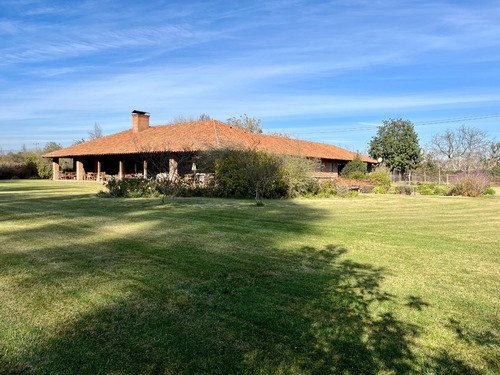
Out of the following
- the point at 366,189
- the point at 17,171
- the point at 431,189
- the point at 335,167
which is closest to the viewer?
the point at 366,189

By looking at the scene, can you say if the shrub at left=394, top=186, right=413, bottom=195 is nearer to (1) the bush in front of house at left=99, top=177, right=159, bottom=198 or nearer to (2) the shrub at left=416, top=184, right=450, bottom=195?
(2) the shrub at left=416, top=184, right=450, bottom=195

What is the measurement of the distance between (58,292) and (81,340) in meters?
1.27

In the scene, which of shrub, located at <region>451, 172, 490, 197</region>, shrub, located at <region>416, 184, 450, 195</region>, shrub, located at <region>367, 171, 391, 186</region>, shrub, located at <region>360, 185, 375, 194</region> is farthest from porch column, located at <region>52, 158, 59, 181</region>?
shrub, located at <region>451, 172, 490, 197</region>

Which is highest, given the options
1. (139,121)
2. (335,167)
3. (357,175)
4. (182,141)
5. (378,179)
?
(139,121)

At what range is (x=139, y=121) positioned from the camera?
35031 millimetres

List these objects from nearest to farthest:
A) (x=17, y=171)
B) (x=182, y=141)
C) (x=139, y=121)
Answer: (x=182, y=141)
(x=139, y=121)
(x=17, y=171)

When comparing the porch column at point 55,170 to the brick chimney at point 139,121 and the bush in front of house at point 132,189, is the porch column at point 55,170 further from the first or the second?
the bush in front of house at point 132,189

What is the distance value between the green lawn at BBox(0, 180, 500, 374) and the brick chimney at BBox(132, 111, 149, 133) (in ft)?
94.3

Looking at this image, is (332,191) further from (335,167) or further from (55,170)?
(55,170)

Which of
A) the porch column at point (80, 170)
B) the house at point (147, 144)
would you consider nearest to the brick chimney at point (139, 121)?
the house at point (147, 144)

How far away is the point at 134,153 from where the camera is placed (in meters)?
29.1

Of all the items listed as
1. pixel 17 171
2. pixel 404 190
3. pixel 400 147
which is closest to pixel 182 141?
pixel 404 190

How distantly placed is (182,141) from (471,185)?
19.4 metres

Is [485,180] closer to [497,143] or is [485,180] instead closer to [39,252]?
[39,252]
